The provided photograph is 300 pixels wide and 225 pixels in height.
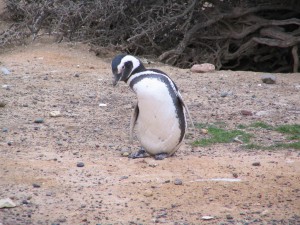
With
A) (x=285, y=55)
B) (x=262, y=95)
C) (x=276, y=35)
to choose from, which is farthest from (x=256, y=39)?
(x=262, y=95)

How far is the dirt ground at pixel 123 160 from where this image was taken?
470cm

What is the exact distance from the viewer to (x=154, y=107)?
18.5 feet

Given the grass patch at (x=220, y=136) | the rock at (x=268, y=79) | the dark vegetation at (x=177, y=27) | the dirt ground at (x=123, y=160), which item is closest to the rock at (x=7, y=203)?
the dirt ground at (x=123, y=160)

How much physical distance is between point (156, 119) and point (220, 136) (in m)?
1.07

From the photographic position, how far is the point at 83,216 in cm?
459

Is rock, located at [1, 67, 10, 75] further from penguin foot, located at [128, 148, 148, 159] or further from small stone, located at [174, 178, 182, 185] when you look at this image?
small stone, located at [174, 178, 182, 185]

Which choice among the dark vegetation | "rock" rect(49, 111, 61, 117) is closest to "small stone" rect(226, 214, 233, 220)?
"rock" rect(49, 111, 61, 117)

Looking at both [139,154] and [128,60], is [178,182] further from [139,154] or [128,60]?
[128,60]

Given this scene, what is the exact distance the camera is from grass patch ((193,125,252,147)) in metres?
6.44

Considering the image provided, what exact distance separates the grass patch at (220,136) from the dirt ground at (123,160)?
0.34 feet

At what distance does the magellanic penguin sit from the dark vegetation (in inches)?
162

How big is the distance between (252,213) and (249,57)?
6150 millimetres

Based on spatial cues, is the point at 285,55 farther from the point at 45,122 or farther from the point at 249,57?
the point at 45,122

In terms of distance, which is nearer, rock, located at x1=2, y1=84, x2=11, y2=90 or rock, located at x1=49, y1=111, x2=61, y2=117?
rock, located at x1=49, y1=111, x2=61, y2=117
